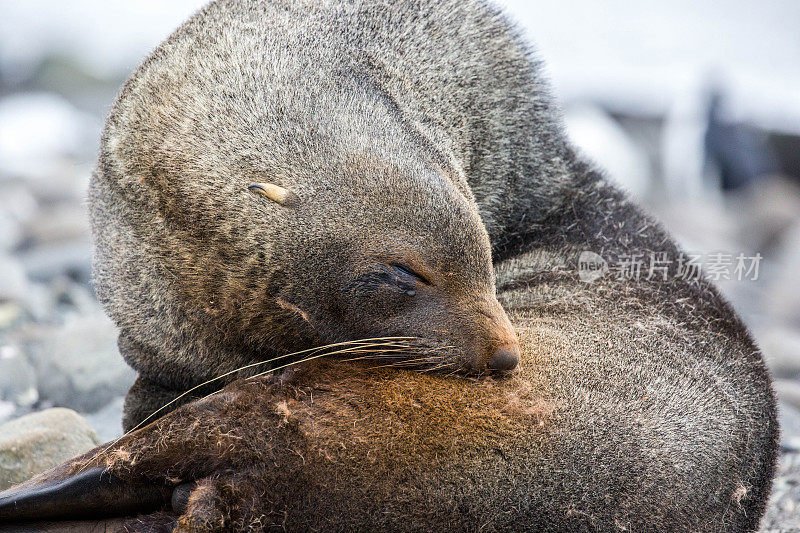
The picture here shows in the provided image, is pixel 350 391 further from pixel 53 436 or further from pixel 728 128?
pixel 728 128

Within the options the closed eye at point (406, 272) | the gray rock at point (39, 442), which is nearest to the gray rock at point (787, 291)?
the closed eye at point (406, 272)

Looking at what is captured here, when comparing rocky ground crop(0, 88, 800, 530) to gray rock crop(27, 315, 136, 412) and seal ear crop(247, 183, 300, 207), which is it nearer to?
gray rock crop(27, 315, 136, 412)

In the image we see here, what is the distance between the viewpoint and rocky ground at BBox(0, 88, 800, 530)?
4782 millimetres

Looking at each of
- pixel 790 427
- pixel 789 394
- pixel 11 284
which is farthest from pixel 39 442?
pixel 789 394

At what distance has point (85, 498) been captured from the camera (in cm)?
303

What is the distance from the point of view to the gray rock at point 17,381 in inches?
231

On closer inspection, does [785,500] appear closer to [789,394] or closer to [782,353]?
[789,394]

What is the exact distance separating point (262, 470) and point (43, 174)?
13549mm

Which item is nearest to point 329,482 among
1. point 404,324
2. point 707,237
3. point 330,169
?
point 404,324

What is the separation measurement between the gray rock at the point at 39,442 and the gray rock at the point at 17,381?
4.16 ft

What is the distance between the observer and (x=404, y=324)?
11.5ft

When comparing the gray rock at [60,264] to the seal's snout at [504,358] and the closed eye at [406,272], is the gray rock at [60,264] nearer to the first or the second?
the closed eye at [406,272]

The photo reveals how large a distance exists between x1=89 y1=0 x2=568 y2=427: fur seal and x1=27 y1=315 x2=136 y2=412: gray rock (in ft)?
4.93

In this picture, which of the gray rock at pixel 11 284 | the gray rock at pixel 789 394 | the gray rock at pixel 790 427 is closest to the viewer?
the gray rock at pixel 790 427
